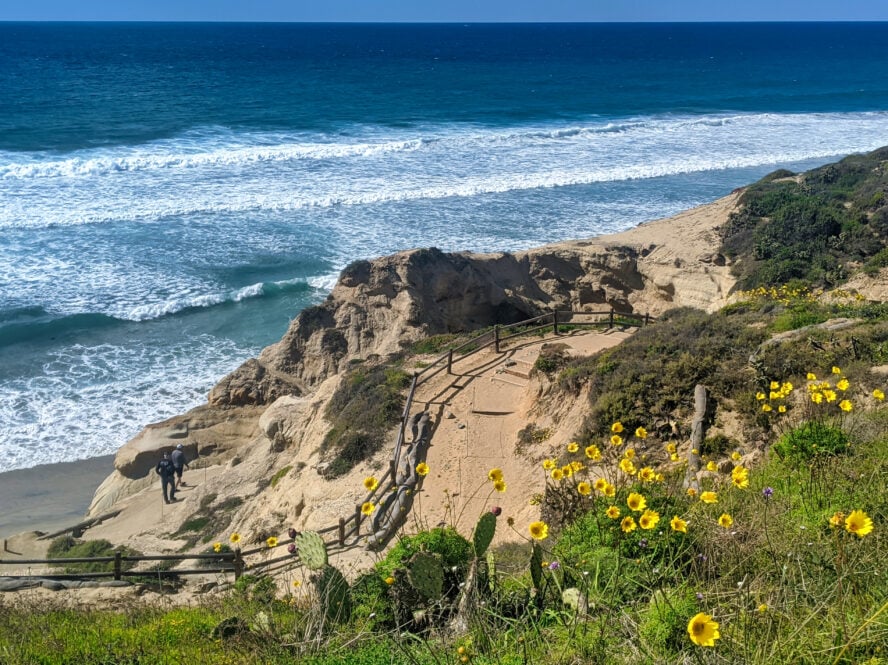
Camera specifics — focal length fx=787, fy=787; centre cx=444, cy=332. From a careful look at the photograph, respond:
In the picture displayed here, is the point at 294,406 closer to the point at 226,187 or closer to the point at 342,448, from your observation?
the point at 342,448

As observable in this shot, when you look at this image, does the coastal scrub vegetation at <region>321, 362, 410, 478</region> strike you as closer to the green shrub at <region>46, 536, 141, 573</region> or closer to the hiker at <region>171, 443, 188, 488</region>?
the hiker at <region>171, 443, 188, 488</region>

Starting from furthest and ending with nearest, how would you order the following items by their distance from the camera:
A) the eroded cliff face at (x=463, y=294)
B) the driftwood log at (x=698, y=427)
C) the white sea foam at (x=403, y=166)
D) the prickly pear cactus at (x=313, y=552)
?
the white sea foam at (x=403, y=166), the eroded cliff face at (x=463, y=294), the driftwood log at (x=698, y=427), the prickly pear cactus at (x=313, y=552)

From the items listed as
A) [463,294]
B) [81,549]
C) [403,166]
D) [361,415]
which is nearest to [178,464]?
[81,549]

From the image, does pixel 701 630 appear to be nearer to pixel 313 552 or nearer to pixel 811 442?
pixel 313 552

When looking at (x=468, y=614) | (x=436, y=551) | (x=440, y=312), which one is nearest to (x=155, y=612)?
(x=436, y=551)

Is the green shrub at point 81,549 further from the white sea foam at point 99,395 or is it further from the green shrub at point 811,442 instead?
the green shrub at point 811,442

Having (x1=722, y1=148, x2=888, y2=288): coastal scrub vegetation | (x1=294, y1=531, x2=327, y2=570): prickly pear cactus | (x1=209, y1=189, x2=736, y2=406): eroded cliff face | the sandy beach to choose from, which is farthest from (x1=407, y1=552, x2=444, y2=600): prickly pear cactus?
(x1=722, y1=148, x2=888, y2=288): coastal scrub vegetation

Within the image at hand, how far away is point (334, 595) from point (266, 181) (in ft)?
126

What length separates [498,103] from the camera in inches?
2714

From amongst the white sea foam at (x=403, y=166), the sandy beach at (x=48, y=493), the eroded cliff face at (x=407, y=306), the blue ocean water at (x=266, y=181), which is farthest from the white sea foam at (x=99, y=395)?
the white sea foam at (x=403, y=166)

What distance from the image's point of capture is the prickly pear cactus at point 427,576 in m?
5.77

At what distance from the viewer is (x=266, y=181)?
42031mm

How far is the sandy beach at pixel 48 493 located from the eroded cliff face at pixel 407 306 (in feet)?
2.23

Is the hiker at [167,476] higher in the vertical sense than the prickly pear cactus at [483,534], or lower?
lower
